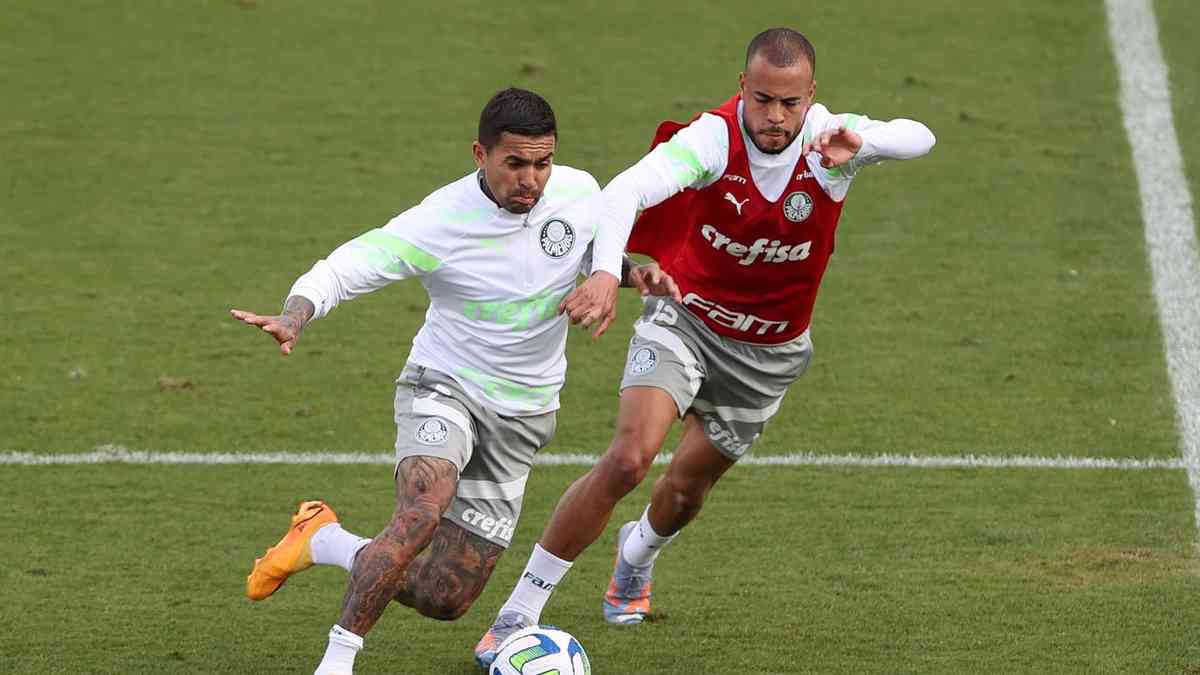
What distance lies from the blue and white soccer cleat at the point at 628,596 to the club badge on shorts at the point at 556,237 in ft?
4.25

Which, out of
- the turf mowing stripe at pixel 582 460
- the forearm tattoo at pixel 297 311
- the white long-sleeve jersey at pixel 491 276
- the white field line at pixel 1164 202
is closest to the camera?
the forearm tattoo at pixel 297 311

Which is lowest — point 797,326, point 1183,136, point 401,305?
point 1183,136

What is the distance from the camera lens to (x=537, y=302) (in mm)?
6035

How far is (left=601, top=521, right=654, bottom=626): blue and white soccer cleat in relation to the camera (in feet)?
22.0

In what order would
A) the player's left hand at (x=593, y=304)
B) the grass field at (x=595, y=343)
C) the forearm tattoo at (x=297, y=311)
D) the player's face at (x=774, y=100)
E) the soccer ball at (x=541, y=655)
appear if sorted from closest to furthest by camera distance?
the forearm tattoo at (x=297, y=311), the player's left hand at (x=593, y=304), the soccer ball at (x=541, y=655), the player's face at (x=774, y=100), the grass field at (x=595, y=343)

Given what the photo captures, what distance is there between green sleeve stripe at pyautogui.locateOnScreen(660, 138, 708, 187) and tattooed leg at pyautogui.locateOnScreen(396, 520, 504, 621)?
1.34 metres

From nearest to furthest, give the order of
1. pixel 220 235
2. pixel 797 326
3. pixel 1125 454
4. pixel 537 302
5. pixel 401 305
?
pixel 537 302, pixel 797 326, pixel 1125 454, pixel 401 305, pixel 220 235

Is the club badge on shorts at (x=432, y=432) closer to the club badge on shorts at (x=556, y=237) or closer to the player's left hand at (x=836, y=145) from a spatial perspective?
the club badge on shorts at (x=556, y=237)

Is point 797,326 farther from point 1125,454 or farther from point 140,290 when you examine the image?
point 140,290

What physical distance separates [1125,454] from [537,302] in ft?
11.5

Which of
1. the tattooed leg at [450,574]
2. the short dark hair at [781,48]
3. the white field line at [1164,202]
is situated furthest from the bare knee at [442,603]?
the white field line at [1164,202]

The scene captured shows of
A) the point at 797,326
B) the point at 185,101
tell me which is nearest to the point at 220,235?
the point at 185,101

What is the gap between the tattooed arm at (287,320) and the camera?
5.34 m

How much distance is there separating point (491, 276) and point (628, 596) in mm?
1426
